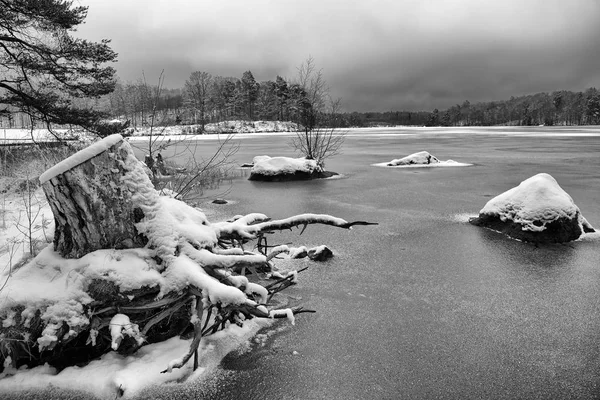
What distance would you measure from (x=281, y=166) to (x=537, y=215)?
9872 millimetres

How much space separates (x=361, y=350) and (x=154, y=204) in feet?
7.54

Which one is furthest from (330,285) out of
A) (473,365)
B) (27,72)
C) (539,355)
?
(27,72)

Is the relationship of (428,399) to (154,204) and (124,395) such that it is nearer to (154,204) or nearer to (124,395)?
(124,395)

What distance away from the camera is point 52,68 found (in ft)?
36.8

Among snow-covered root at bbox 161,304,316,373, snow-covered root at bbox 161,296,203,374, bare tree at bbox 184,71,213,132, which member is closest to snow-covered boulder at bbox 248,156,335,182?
bare tree at bbox 184,71,213,132

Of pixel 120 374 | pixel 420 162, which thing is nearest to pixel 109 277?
pixel 120 374

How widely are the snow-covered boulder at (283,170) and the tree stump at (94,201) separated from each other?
38.2ft

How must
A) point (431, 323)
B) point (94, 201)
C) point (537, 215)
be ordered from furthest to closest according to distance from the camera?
point (537, 215), point (431, 323), point (94, 201)

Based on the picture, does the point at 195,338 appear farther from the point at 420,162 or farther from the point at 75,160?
the point at 420,162

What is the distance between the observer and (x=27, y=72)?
11320 millimetres

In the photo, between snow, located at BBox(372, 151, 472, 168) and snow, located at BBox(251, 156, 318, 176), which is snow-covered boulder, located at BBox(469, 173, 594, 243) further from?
snow, located at BBox(372, 151, 472, 168)

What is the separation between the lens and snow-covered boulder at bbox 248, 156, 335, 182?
1493 centimetres

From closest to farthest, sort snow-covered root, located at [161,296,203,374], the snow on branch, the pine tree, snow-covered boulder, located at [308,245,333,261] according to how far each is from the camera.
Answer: snow-covered root, located at [161,296,203,374]
the snow on branch
snow-covered boulder, located at [308,245,333,261]
the pine tree

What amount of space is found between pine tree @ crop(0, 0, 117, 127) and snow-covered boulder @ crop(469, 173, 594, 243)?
37.9 ft
